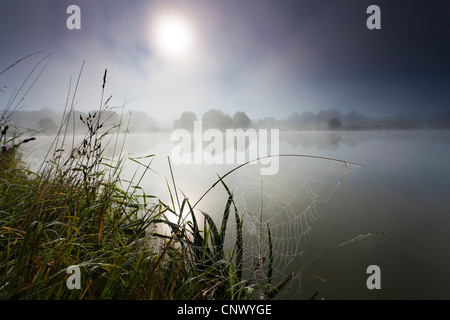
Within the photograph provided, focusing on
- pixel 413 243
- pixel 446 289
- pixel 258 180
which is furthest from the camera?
pixel 258 180

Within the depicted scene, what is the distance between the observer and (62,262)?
1.14m

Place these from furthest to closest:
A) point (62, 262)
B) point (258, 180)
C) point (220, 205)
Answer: point (258, 180) → point (220, 205) → point (62, 262)

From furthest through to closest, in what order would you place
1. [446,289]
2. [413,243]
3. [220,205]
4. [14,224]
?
[413,243]
[220,205]
[446,289]
[14,224]

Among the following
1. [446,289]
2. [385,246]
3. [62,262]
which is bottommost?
[446,289]

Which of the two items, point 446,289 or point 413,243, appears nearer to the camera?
point 446,289

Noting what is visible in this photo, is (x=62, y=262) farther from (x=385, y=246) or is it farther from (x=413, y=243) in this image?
(x=413, y=243)
